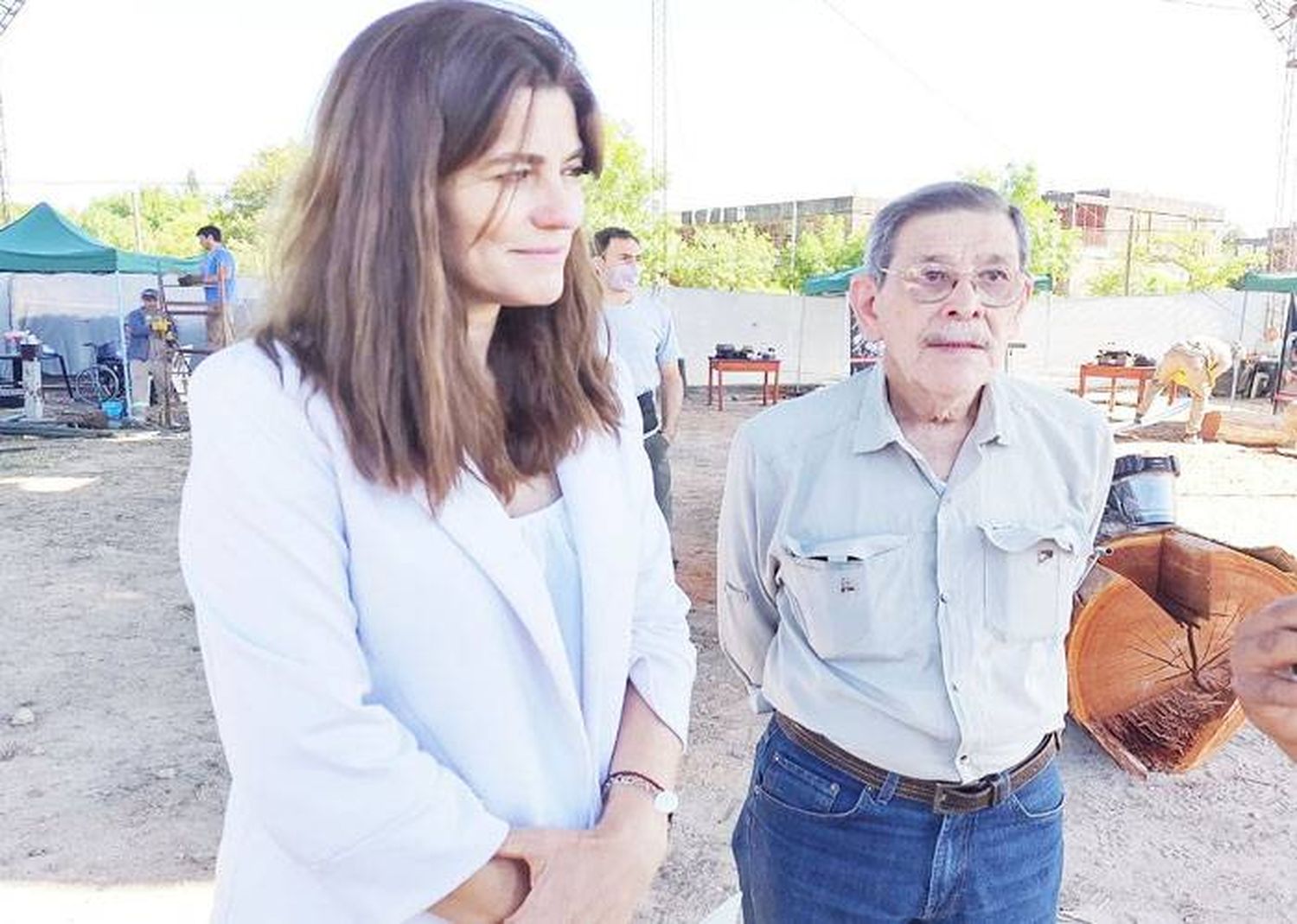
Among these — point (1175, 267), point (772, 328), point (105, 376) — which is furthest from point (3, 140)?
point (1175, 267)

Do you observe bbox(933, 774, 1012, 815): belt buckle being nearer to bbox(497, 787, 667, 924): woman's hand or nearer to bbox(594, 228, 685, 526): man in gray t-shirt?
bbox(497, 787, 667, 924): woman's hand

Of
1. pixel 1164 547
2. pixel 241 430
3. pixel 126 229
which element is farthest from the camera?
pixel 126 229

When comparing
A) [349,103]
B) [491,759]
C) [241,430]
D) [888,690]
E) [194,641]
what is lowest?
[194,641]

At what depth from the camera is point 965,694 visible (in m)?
1.51

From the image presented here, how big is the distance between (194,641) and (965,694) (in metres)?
4.20

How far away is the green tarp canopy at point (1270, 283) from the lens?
15836 millimetres

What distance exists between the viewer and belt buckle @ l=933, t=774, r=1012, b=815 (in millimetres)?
1519

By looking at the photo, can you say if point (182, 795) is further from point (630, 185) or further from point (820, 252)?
point (820, 252)

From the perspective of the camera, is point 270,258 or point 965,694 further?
point 965,694

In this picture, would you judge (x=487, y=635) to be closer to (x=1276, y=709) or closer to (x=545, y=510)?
(x=545, y=510)

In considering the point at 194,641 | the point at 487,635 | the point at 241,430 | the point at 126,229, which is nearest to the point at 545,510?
the point at 487,635

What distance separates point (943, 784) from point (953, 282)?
2.69ft

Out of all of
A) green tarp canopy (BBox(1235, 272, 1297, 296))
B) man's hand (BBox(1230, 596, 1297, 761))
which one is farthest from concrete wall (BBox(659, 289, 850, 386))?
man's hand (BBox(1230, 596, 1297, 761))

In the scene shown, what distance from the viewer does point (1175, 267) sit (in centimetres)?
3947
